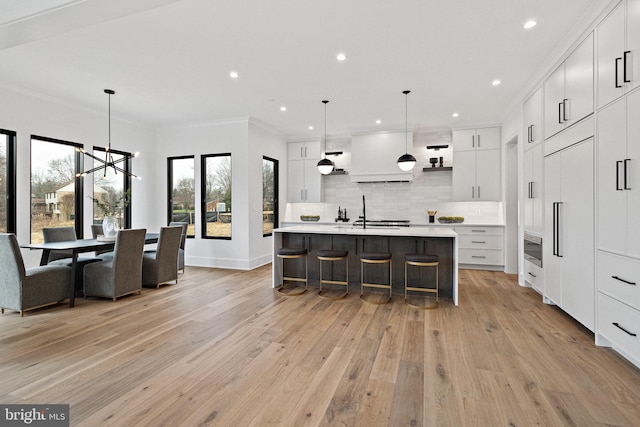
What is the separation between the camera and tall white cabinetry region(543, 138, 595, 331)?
296 cm

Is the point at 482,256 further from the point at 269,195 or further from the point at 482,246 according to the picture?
the point at 269,195

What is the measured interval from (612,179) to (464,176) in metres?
4.01

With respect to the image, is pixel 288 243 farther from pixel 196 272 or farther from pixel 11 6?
pixel 11 6

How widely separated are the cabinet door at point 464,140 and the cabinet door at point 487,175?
0.21m

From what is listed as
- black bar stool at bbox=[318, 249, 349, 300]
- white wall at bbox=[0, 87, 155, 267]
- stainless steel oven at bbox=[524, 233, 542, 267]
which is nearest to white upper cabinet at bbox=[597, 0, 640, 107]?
stainless steel oven at bbox=[524, 233, 542, 267]

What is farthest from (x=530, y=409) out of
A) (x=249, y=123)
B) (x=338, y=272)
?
(x=249, y=123)

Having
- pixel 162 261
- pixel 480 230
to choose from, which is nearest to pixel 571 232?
pixel 480 230

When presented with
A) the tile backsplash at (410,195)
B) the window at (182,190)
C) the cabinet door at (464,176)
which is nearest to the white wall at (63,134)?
the window at (182,190)

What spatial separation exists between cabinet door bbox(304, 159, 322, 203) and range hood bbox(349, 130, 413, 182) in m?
0.89

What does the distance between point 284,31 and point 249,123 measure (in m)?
3.24

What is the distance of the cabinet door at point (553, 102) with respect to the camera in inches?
139

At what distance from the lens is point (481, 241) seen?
6.21 meters

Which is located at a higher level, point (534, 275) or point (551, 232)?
point (551, 232)

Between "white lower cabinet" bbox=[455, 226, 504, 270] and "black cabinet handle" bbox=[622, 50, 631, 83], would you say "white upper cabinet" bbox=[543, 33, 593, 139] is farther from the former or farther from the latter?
"white lower cabinet" bbox=[455, 226, 504, 270]
